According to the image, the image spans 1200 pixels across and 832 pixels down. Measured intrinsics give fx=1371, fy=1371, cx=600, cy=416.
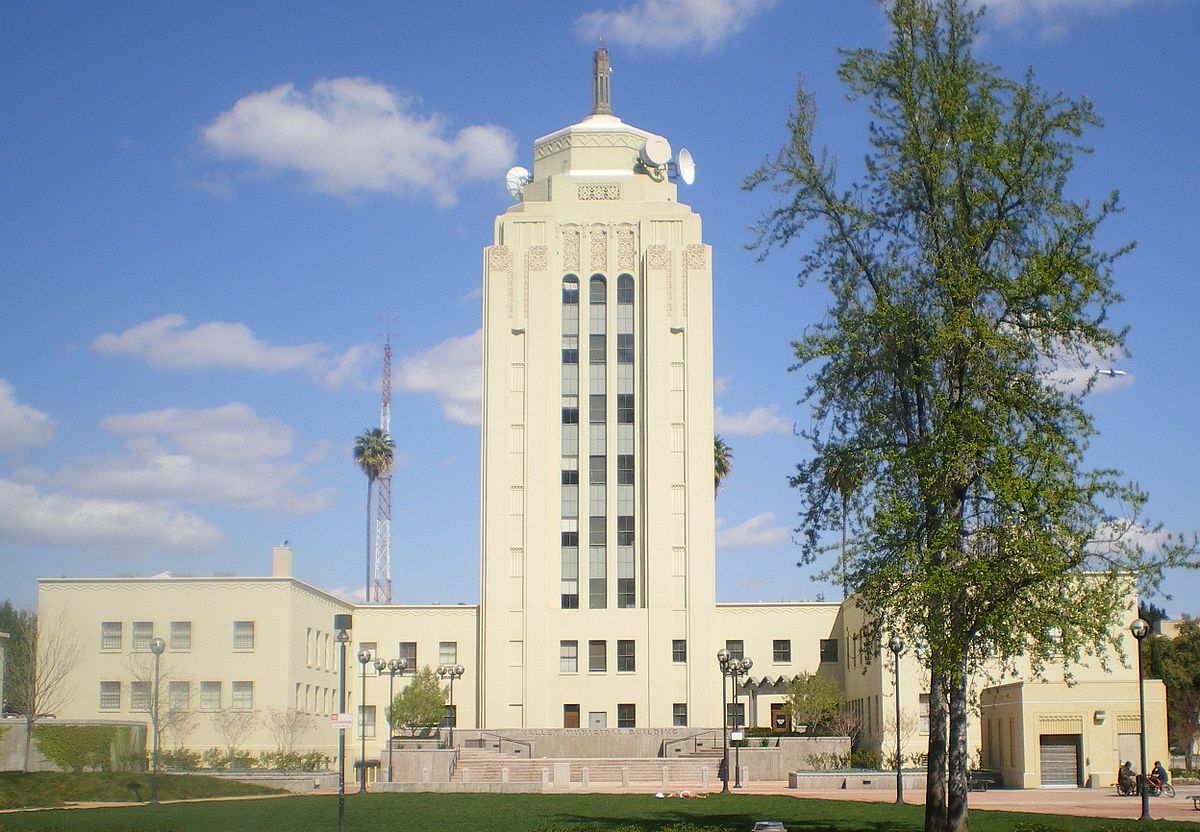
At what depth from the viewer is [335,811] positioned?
123 ft

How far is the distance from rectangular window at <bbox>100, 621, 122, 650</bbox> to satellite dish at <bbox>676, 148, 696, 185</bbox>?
37.5 metres

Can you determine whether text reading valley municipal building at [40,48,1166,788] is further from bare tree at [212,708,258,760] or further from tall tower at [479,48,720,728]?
bare tree at [212,708,258,760]

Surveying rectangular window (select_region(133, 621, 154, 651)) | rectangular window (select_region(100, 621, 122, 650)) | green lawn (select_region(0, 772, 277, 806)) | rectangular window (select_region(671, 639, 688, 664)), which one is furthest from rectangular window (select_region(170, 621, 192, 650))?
rectangular window (select_region(671, 639, 688, 664))

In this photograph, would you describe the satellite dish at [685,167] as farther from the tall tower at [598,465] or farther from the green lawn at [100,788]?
the green lawn at [100,788]

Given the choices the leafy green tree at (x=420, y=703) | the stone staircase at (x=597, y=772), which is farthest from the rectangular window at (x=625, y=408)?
the stone staircase at (x=597, y=772)

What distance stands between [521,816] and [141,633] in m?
A: 33.5

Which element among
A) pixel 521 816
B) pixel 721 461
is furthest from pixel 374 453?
pixel 521 816

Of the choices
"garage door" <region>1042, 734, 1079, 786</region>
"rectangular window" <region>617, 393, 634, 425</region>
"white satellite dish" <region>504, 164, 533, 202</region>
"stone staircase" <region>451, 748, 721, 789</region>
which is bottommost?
"stone staircase" <region>451, 748, 721, 789</region>

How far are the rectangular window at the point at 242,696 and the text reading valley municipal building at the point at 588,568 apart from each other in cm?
178

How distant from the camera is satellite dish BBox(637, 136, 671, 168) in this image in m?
75.1

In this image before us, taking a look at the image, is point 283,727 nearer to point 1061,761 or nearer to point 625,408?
point 625,408

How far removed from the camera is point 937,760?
89.3 ft

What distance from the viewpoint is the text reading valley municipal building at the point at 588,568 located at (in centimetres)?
6669

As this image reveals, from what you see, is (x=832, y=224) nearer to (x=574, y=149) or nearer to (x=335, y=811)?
(x=335, y=811)
